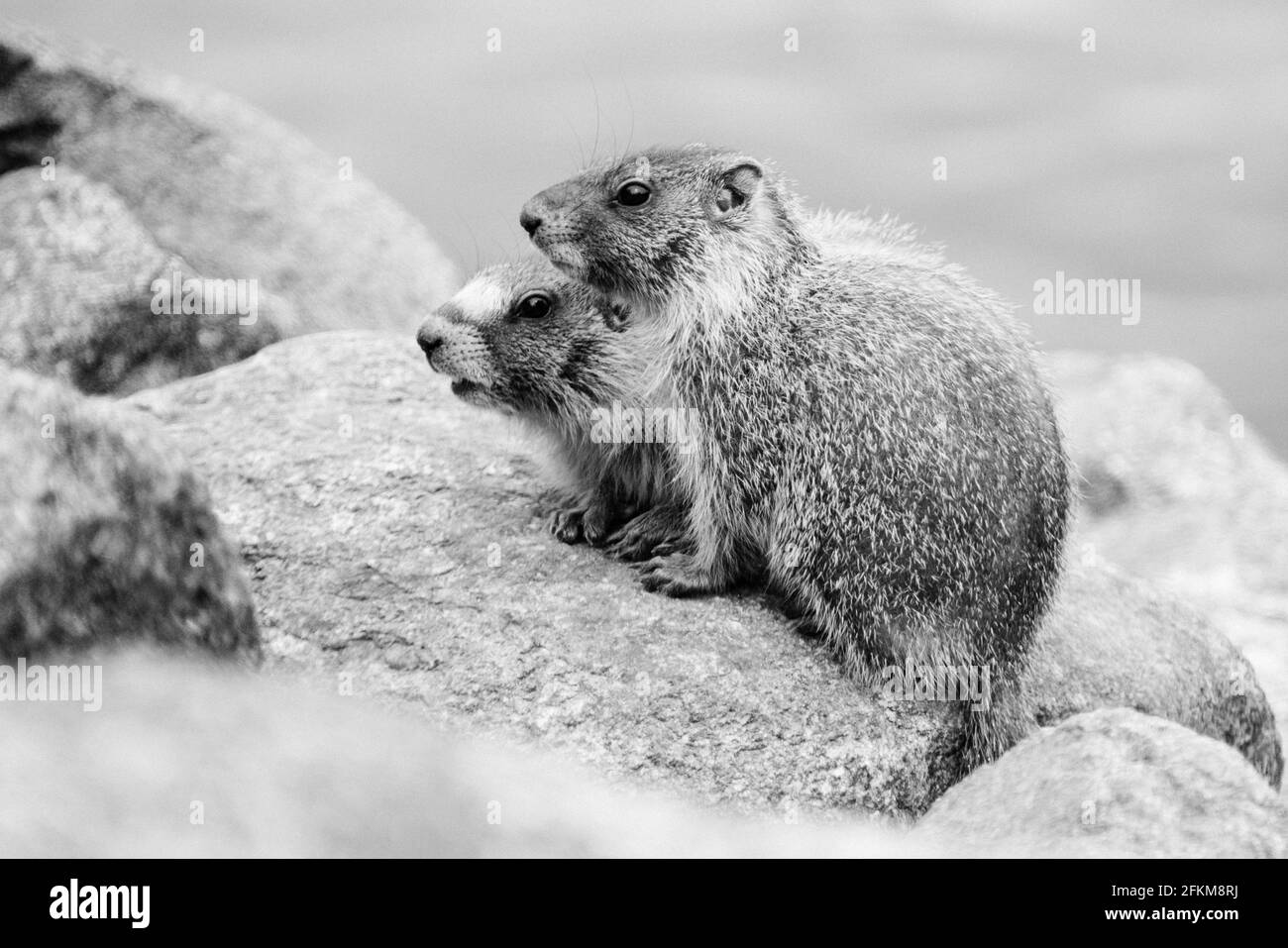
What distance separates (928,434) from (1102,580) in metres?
2.99

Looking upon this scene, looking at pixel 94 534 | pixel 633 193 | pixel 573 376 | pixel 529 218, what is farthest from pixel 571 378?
pixel 94 534

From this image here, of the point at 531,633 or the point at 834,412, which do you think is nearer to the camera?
the point at 531,633

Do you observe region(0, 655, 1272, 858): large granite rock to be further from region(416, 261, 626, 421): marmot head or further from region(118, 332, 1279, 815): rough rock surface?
region(416, 261, 626, 421): marmot head

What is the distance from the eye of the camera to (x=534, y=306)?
28.5ft

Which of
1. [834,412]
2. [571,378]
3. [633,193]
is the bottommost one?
[834,412]

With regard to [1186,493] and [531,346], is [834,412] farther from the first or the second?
[1186,493]

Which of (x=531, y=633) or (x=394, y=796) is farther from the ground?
(x=394, y=796)

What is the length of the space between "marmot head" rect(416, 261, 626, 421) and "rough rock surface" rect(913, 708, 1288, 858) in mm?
3386

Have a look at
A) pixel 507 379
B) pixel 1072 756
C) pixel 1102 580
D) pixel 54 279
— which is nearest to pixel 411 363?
pixel 507 379

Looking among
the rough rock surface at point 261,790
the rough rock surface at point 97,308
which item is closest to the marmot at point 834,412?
the rough rock surface at point 261,790

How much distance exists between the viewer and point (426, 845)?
4547 mm

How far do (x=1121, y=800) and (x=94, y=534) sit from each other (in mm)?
3720

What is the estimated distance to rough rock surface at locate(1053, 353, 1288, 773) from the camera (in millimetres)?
13117
